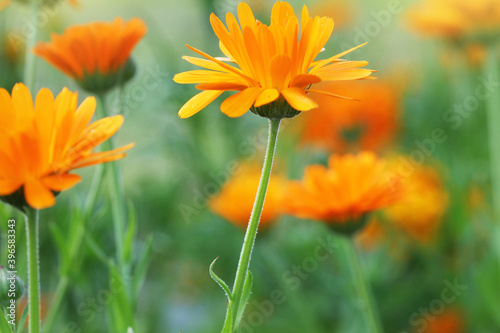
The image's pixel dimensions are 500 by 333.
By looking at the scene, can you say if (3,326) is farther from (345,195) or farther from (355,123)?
(355,123)

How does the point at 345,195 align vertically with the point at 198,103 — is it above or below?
below

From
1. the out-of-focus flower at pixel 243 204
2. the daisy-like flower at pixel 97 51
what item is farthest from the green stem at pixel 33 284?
the out-of-focus flower at pixel 243 204

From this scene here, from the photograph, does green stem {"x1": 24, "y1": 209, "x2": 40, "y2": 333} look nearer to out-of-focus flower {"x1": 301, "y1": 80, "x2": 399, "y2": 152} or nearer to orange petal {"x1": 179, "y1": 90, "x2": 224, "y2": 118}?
orange petal {"x1": 179, "y1": 90, "x2": 224, "y2": 118}

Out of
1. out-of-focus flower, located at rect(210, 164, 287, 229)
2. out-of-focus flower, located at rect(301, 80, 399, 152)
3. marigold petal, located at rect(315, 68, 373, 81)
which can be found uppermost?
marigold petal, located at rect(315, 68, 373, 81)

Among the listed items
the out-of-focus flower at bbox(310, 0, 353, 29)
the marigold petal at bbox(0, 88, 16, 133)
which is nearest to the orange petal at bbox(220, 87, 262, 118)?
the marigold petal at bbox(0, 88, 16, 133)

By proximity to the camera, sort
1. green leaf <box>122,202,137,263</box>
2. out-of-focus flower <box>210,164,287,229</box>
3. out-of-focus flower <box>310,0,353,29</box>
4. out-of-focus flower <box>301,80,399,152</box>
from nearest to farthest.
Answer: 1. green leaf <box>122,202,137,263</box>
2. out-of-focus flower <box>210,164,287,229</box>
3. out-of-focus flower <box>301,80,399,152</box>
4. out-of-focus flower <box>310,0,353,29</box>

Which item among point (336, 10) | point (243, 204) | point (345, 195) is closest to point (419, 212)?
point (243, 204)

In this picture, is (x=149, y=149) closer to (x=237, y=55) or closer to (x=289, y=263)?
(x=289, y=263)
